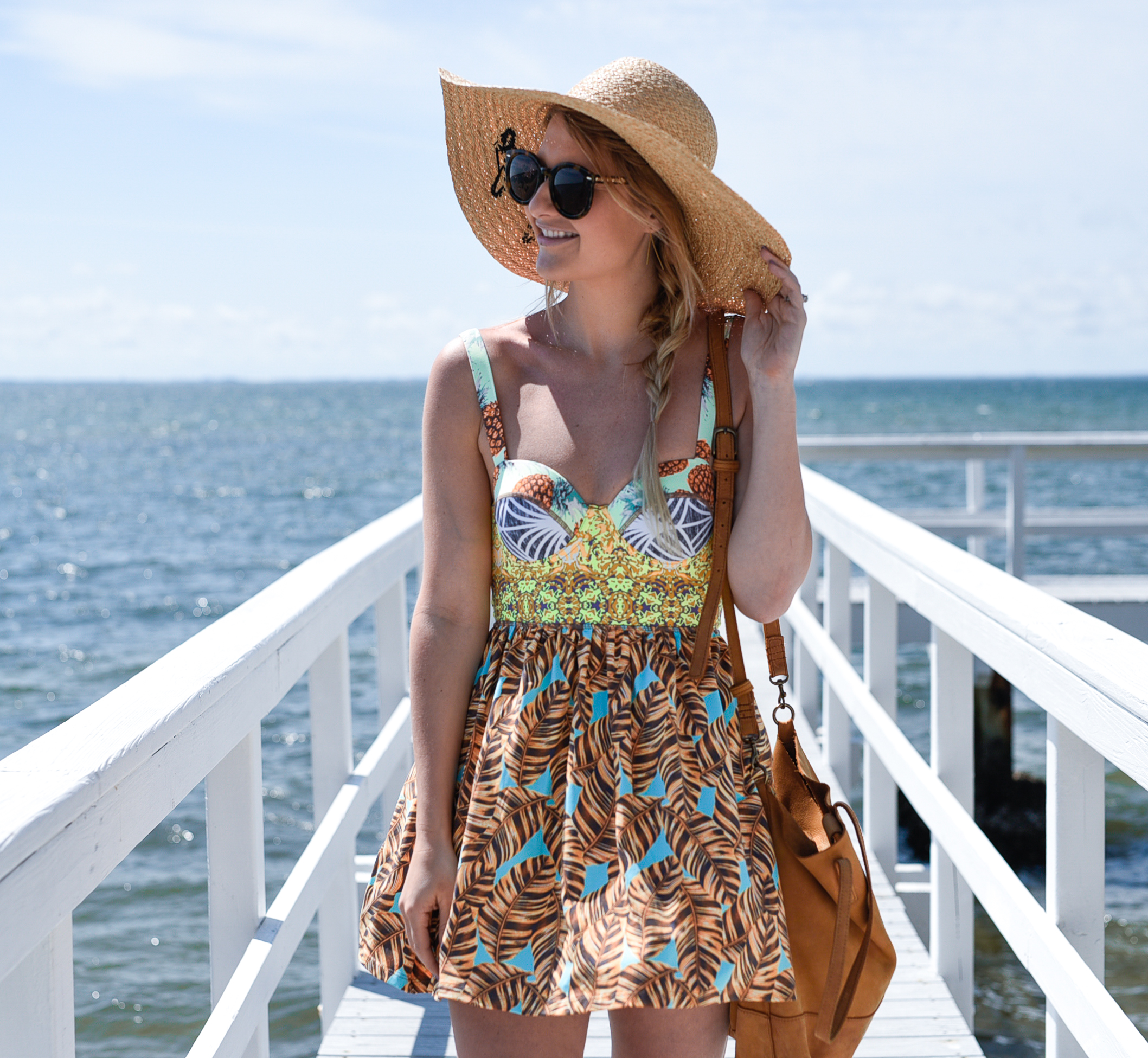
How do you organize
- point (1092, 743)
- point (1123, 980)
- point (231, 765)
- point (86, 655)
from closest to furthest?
point (1092, 743) < point (231, 765) < point (1123, 980) < point (86, 655)

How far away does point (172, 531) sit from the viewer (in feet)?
92.2

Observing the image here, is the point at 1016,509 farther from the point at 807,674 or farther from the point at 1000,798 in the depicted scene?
the point at 807,674

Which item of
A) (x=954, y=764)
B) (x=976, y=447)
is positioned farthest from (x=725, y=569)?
(x=976, y=447)

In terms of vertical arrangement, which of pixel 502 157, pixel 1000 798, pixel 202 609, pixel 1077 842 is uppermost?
pixel 502 157

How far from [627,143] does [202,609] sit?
17.4 metres

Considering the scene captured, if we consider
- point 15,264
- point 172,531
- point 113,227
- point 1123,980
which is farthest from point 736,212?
point 15,264

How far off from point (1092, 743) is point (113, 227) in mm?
119999

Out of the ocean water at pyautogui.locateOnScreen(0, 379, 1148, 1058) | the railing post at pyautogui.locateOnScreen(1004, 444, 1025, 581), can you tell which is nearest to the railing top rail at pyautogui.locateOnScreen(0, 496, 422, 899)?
the ocean water at pyautogui.locateOnScreen(0, 379, 1148, 1058)

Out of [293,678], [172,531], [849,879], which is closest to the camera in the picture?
[849,879]

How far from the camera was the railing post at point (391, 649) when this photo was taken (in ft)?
9.89

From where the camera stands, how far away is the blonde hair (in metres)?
1.53

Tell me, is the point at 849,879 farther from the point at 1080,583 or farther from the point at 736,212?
the point at 1080,583

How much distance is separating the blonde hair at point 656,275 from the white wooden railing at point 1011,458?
4978 millimetres

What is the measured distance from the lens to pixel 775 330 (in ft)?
5.21
